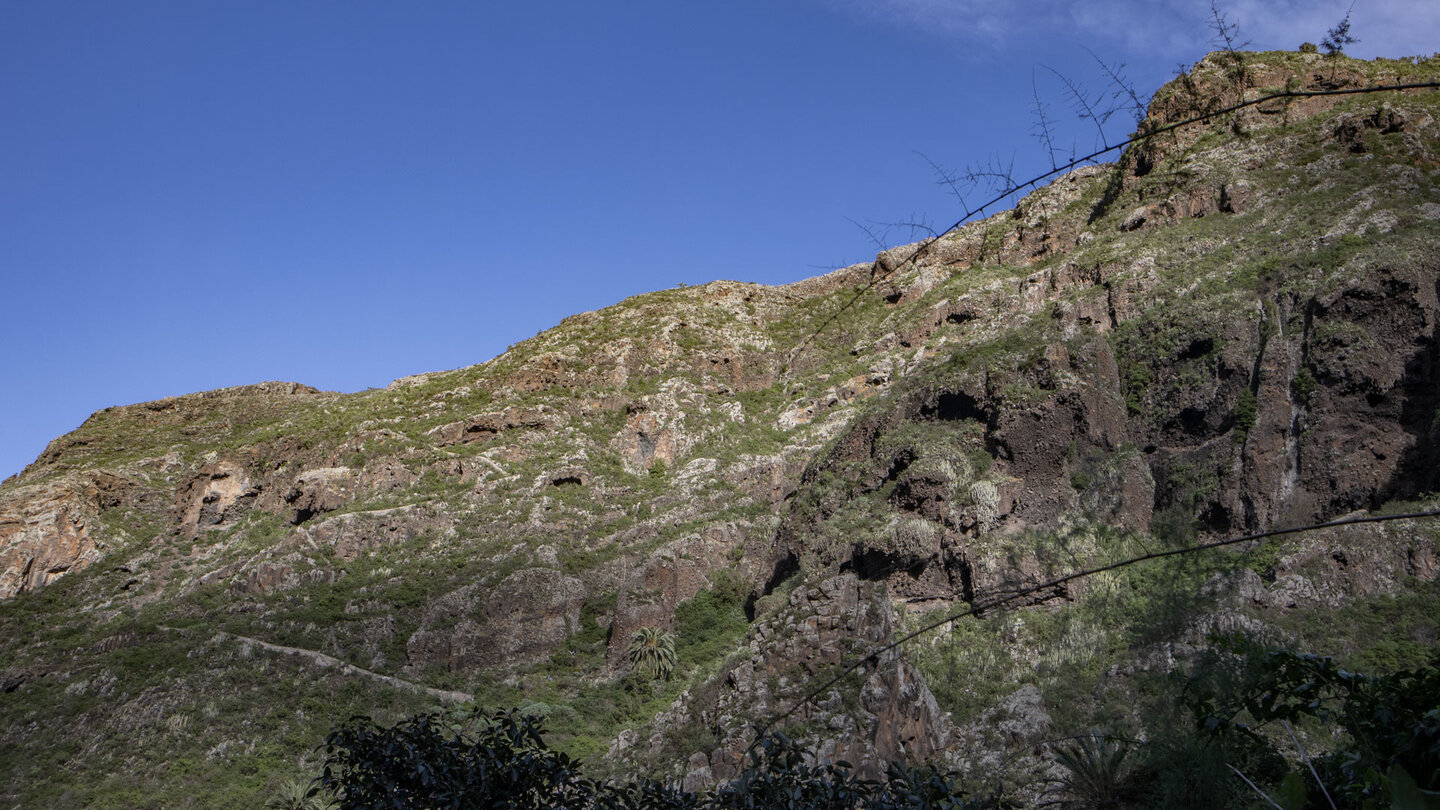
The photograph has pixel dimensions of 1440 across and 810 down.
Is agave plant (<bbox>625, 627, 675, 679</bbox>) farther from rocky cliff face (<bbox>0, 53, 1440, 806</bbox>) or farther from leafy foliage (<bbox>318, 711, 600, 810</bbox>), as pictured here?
leafy foliage (<bbox>318, 711, 600, 810</bbox>)

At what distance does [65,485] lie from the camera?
5181 centimetres

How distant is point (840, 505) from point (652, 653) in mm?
8990

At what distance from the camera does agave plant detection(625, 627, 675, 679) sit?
1391 inches

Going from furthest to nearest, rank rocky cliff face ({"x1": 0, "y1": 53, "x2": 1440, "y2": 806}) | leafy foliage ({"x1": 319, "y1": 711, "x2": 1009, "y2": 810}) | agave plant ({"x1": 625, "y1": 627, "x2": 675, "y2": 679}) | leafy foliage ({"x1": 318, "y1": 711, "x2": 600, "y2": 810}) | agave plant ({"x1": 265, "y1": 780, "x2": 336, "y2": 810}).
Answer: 1. agave plant ({"x1": 625, "y1": 627, "x2": 675, "y2": 679})
2. agave plant ({"x1": 265, "y1": 780, "x2": 336, "y2": 810})
3. rocky cliff face ({"x1": 0, "y1": 53, "x2": 1440, "y2": 806})
4. leafy foliage ({"x1": 318, "y1": 711, "x2": 600, "y2": 810})
5. leafy foliage ({"x1": 319, "y1": 711, "x2": 1009, "y2": 810})

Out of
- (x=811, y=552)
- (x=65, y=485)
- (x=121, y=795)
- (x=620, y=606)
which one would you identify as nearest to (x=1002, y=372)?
(x=811, y=552)

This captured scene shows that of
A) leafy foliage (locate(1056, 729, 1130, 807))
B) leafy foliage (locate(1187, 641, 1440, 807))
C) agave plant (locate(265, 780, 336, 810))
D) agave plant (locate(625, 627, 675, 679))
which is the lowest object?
agave plant (locate(265, 780, 336, 810))

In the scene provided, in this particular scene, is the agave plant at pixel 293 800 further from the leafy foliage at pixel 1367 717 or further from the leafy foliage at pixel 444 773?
the leafy foliage at pixel 1367 717

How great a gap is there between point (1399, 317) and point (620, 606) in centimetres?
2826

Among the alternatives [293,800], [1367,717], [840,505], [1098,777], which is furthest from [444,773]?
[840,505]

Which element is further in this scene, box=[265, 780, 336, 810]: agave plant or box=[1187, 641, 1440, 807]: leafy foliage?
box=[265, 780, 336, 810]: agave plant

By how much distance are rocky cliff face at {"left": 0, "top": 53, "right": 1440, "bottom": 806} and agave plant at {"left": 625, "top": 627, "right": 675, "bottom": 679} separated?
0.69 m

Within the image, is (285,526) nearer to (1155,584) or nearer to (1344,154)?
(1155,584)

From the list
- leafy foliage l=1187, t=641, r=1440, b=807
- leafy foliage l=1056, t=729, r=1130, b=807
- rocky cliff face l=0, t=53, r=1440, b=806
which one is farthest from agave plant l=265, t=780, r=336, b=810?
leafy foliage l=1187, t=641, r=1440, b=807

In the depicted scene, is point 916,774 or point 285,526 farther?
point 285,526
